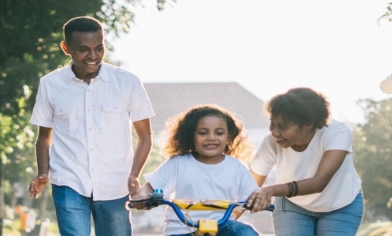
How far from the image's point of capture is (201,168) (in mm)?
5992

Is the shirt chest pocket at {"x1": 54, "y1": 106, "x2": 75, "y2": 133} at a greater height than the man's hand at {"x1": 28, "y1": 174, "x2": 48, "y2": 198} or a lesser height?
greater

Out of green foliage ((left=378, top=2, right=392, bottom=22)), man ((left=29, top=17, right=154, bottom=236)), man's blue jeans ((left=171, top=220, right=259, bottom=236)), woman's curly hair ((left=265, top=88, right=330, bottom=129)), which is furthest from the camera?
green foliage ((left=378, top=2, right=392, bottom=22))

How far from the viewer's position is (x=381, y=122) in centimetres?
3288

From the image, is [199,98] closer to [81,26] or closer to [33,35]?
[33,35]

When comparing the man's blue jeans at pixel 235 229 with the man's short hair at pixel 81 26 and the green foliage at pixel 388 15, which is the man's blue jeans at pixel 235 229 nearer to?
the man's short hair at pixel 81 26

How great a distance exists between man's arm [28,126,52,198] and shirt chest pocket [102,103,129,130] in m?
0.45

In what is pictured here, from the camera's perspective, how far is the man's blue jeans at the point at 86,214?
6.07 metres

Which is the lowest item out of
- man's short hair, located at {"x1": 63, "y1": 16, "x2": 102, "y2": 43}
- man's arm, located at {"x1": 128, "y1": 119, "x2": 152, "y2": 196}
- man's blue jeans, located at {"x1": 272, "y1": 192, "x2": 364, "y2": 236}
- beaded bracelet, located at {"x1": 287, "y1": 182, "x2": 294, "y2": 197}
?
man's blue jeans, located at {"x1": 272, "y1": 192, "x2": 364, "y2": 236}

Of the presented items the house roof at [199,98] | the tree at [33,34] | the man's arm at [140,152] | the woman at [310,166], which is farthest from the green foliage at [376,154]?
the house roof at [199,98]

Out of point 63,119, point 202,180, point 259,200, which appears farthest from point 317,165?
point 63,119

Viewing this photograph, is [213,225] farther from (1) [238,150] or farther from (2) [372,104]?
(2) [372,104]

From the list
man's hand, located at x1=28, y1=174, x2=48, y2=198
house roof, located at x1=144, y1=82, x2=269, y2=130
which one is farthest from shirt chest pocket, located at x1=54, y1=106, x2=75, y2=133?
house roof, located at x1=144, y1=82, x2=269, y2=130

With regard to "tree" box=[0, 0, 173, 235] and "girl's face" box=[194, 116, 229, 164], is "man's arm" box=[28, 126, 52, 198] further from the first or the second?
"tree" box=[0, 0, 173, 235]

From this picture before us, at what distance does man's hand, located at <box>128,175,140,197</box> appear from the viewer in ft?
19.9
